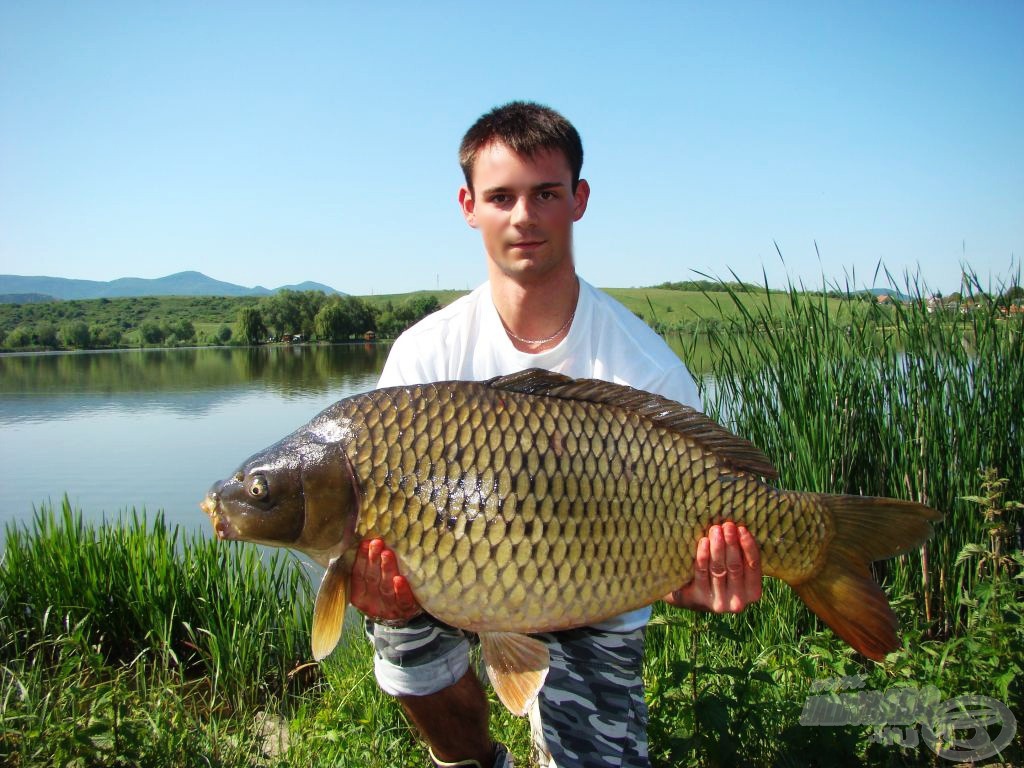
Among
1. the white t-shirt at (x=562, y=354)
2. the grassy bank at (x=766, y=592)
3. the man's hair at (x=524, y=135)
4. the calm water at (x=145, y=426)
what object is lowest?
the calm water at (x=145, y=426)

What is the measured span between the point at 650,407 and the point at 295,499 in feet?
2.47

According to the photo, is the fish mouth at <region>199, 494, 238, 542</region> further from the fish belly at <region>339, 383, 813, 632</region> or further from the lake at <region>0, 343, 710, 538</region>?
the lake at <region>0, 343, 710, 538</region>

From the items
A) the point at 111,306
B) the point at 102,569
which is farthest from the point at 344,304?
the point at 102,569

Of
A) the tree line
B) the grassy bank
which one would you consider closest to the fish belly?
the grassy bank

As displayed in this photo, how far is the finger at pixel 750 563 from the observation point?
1.55m

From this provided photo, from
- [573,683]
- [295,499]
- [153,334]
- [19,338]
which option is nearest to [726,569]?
[573,683]

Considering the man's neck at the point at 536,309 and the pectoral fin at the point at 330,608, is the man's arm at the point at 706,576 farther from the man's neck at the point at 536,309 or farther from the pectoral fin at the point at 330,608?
the man's neck at the point at 536,309

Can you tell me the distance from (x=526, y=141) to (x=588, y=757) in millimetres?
1524

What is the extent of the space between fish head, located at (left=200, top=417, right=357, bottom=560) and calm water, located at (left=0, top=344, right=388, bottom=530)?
76.7 inches

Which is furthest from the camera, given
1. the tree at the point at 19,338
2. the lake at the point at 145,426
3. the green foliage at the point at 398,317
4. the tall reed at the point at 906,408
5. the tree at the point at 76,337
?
the tree at the point at 76,337

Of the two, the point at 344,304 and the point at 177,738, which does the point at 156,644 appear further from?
the point at 344,304

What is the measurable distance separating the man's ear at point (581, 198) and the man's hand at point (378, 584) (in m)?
1.11

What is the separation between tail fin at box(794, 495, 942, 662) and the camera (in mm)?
1542

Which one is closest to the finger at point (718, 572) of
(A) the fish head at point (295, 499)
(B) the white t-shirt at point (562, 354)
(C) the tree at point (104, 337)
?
(B) the white t-shirt at point (562, 354)
